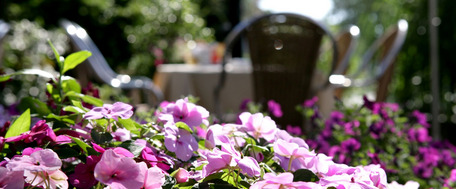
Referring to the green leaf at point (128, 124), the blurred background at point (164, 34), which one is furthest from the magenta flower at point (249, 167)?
the blurred background at point (164, 34)

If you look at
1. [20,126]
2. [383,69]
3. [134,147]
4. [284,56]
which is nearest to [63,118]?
[20,126]

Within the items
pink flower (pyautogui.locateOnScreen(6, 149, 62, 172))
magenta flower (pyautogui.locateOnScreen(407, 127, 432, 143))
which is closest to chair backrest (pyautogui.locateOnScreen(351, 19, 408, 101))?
magenta flower (pyautogui.locateOnScreen(407, 127, 432, 143))

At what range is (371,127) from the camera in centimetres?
150

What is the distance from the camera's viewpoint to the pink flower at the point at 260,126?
78 centimetres

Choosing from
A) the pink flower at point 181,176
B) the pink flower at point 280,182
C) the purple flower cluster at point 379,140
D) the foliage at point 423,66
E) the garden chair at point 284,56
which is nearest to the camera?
the pink flower at point 280,182

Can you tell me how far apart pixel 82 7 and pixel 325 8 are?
487 cm

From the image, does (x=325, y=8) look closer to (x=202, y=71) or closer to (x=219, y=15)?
(x=219, y=15)

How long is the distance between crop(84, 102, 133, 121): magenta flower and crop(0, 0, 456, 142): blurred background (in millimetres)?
3892

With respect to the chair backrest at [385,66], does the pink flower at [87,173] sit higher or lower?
higher

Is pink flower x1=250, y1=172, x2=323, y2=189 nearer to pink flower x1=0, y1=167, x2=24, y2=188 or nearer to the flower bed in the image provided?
the flower bed

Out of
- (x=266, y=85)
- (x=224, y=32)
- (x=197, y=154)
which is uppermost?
(x=197, y=154)

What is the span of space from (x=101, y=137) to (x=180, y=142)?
0.32 ft

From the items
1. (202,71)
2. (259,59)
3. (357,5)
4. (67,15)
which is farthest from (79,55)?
(357,5)

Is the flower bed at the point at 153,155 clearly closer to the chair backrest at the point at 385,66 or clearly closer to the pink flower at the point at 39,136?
the pink flower at the point at 39,136
